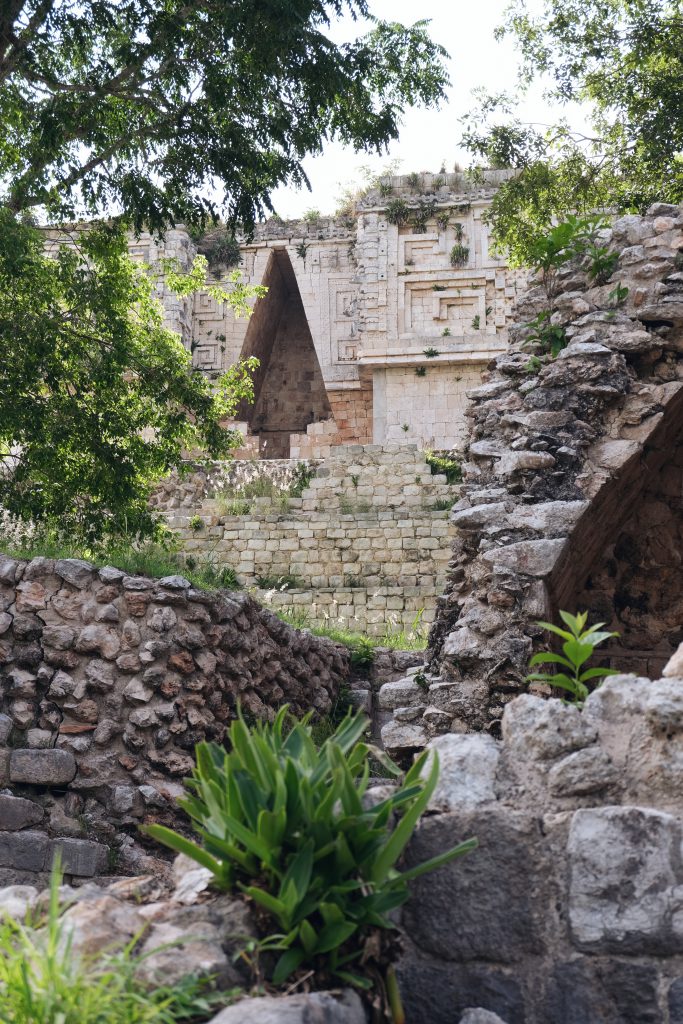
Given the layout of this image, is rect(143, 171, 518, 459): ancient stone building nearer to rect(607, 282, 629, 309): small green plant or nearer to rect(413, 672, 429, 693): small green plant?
rect(607, 282, 629, 309): small green plant

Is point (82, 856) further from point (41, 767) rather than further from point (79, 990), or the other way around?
point (79, 990)

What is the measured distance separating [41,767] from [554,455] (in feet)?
12.4

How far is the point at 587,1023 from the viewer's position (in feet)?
8.09

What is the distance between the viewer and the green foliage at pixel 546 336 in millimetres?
6008

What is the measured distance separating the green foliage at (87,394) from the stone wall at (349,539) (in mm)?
3572

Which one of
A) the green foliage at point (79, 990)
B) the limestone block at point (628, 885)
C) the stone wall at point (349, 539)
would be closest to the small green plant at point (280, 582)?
the stone wall at point (349, 539)

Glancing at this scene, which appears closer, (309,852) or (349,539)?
(309,852)

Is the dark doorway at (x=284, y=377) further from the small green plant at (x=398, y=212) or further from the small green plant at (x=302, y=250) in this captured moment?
the small green plant at (x=398, y=212)

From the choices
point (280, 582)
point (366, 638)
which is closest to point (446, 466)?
point (280, 582)

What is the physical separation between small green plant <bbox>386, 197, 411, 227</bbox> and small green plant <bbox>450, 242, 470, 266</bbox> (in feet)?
3.90

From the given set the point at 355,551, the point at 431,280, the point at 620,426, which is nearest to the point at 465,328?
the point at 431,280

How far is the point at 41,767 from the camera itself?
687 centimetres

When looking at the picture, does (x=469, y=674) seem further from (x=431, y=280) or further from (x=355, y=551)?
(x=431, y=280)

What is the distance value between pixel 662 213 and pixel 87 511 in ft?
21.2
